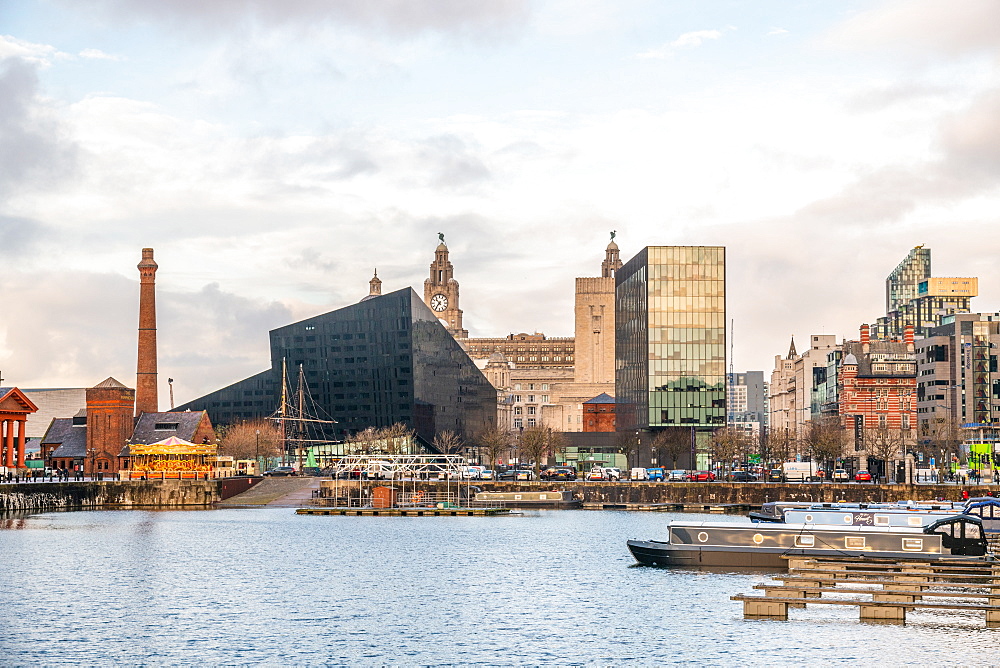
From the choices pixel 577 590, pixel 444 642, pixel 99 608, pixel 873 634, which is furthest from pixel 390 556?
pixel 873 634

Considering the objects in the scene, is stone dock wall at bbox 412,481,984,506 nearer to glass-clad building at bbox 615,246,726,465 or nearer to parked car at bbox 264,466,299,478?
parked car at bbox 264,466,299,478

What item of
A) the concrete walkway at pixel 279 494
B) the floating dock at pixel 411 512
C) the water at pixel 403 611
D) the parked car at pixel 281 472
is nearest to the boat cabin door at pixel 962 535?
the water at pixel 403 611

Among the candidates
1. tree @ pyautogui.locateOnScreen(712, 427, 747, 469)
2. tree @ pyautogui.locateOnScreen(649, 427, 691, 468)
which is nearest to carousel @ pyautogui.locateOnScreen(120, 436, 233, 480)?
tree @ pyautogui.locateOnScreen(712, 427, 747, 469)

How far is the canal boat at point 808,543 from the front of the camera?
70812 millimetres

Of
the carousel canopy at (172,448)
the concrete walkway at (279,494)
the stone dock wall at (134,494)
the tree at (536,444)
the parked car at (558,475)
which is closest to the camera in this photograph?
the stone dock wall at (134,494)

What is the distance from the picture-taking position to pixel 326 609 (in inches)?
2351

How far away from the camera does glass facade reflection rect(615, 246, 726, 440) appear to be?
189 m

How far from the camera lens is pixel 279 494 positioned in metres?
148

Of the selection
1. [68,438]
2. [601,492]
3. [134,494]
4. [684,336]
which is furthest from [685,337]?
[68,438]

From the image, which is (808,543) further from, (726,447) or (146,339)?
(146,339)

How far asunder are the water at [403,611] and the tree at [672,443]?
9170 centimetres

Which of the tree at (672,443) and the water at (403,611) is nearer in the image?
the water at (403,611)

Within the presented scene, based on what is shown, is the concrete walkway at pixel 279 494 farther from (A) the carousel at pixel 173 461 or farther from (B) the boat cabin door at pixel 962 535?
(B) the boat cabin door at pixel 962 535

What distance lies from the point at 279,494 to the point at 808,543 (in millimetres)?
85968
